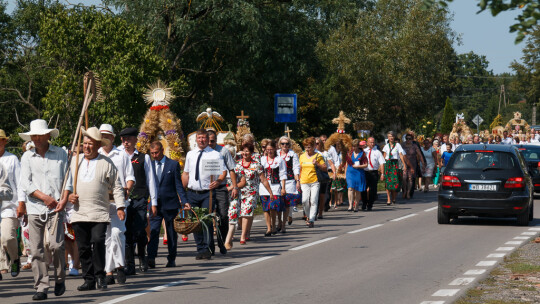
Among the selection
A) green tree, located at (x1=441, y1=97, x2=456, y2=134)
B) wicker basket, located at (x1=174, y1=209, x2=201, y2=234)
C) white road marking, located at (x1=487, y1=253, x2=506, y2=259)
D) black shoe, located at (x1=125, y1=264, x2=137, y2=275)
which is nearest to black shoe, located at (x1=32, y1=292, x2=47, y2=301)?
black shoe, located at (x1=125, y1=264, x2=137, y2=275)

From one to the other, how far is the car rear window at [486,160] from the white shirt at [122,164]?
9333mm

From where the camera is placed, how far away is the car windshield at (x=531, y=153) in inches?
1192

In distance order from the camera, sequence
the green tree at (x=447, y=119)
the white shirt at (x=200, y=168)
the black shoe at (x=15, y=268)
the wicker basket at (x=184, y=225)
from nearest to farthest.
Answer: the black shoe at (x=15, y=268) → the wicker basket at (x=184, y=225) → the white shirt at (x=200, y=168) → the green tree at (x=447, y=119)


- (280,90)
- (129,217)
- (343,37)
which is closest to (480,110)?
(343,37)

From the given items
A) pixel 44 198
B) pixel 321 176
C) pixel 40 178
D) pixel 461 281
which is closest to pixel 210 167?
pixel 40 178

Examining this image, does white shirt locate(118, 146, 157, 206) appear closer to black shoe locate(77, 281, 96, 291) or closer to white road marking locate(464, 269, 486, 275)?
black shoe locate(77, 281, 96, 291)

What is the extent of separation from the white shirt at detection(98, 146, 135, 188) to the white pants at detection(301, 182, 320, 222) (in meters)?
8.09

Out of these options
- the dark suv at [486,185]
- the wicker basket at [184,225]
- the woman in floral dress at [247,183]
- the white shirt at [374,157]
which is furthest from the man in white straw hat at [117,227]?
the white shirt at [374,157]

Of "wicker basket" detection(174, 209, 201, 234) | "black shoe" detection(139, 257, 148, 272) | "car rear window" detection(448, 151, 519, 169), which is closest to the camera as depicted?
"black shoe" detection(139, 257, 148, 272)

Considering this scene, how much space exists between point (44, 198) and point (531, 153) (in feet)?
76.4

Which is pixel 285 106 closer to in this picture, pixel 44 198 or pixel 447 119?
pixel 44 198

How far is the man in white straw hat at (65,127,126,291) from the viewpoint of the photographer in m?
10.3

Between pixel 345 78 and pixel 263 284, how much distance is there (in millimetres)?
34607

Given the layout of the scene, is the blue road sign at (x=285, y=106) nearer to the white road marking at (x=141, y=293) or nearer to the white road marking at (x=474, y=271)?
the white road marking at (x=474, y=271)
